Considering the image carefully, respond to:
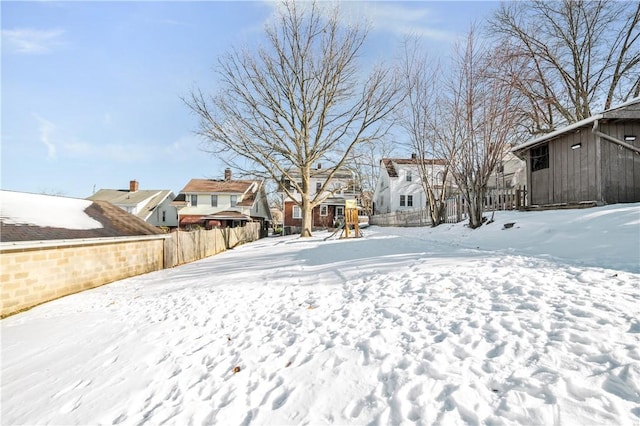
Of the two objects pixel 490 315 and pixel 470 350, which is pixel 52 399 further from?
pixel 490 315

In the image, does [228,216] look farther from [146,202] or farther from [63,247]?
[63,247]

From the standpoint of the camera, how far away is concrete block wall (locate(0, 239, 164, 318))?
6543 millimetres

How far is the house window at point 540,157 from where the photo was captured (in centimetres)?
1125

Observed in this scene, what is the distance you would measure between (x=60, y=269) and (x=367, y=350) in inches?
354

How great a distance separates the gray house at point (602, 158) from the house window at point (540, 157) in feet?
2.68

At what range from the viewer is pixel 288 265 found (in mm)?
8125

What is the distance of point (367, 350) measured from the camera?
2.91m

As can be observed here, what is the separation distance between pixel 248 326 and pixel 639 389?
3840 mm

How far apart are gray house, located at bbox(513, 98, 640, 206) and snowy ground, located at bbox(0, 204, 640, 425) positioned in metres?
3.67

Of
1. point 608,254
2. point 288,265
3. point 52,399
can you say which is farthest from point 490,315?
point 288,265

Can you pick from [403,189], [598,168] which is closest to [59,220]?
[598,168]

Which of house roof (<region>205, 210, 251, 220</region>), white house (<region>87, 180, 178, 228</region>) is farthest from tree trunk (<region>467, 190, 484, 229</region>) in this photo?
white house (<region>87, 180, 178, 228</region>)

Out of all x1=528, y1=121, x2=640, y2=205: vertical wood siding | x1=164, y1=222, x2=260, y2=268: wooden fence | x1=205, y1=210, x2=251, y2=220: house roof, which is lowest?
x1=164, y1=222, x2=260, y2=268: wooden fence

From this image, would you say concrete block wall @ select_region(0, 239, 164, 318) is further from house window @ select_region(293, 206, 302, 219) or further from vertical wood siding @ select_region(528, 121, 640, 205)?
house window @ select_region(293, 206, 302, 219)
